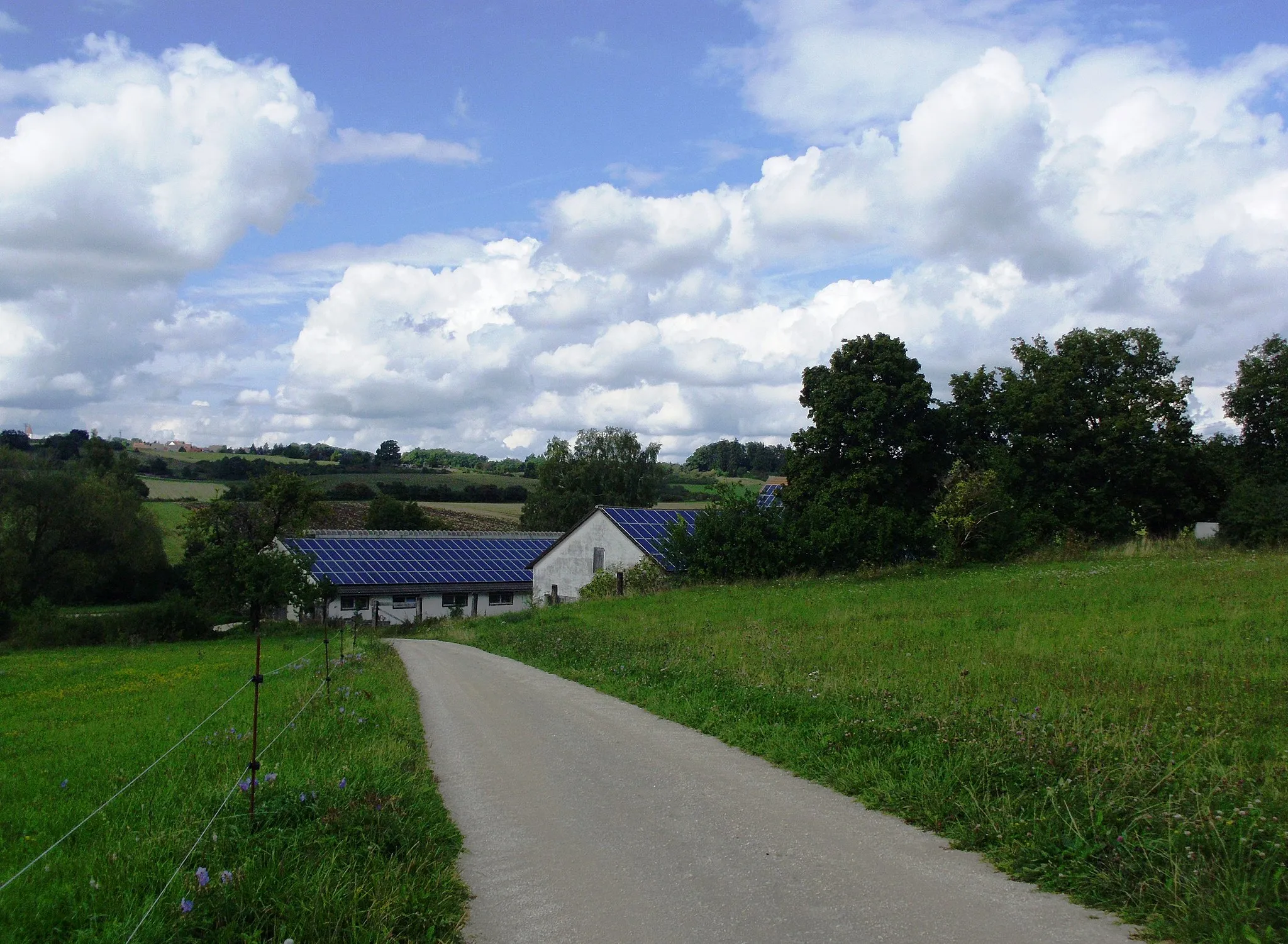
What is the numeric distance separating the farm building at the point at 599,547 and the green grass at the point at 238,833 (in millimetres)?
34857

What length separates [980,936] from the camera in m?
4.78

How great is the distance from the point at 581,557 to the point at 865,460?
2012 centimetres

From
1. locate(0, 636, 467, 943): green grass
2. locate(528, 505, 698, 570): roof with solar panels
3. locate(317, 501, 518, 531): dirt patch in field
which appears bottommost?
locate(0, 636, 467, 943): green grass

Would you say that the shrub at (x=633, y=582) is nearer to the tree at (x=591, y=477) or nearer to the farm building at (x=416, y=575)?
the farm building at (x=416, y=575)

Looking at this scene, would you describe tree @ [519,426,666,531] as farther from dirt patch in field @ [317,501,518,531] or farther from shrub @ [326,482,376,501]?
shrub @ [326,482,376,501]

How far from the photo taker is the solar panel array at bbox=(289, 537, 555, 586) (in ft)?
182

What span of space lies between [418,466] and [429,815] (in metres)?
132

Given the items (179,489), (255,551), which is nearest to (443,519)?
(179,489)

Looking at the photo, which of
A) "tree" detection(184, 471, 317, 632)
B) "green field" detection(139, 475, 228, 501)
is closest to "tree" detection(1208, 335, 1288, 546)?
"tree" detection(184, 471, 317, 632)

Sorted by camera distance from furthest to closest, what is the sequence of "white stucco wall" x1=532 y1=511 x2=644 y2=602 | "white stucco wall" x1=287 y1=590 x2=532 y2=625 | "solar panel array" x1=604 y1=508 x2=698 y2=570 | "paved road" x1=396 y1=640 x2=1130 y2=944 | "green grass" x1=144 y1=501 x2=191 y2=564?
"green grass" x1=144 y1=501 x2=191 y2=564 < "white stucco wall" x1=287 y1=590 x2=532 y2=625 < "white stucco wall" x1=532 y1=511 x2=644 y2=602 < "solar panel array" x1=604 y1=508 x2=698 y2=570 < "paved road" x1=396 y1=640 x2=1130 y2=944

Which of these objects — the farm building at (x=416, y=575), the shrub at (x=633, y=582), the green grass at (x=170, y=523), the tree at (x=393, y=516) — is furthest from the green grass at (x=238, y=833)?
the tree at (x=393, y=516)

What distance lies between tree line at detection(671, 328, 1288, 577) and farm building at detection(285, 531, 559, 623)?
24.0 metres

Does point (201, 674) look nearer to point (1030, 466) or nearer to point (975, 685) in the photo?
point (975, 685)

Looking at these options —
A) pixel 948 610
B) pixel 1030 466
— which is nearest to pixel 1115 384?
pixel 1030 466
